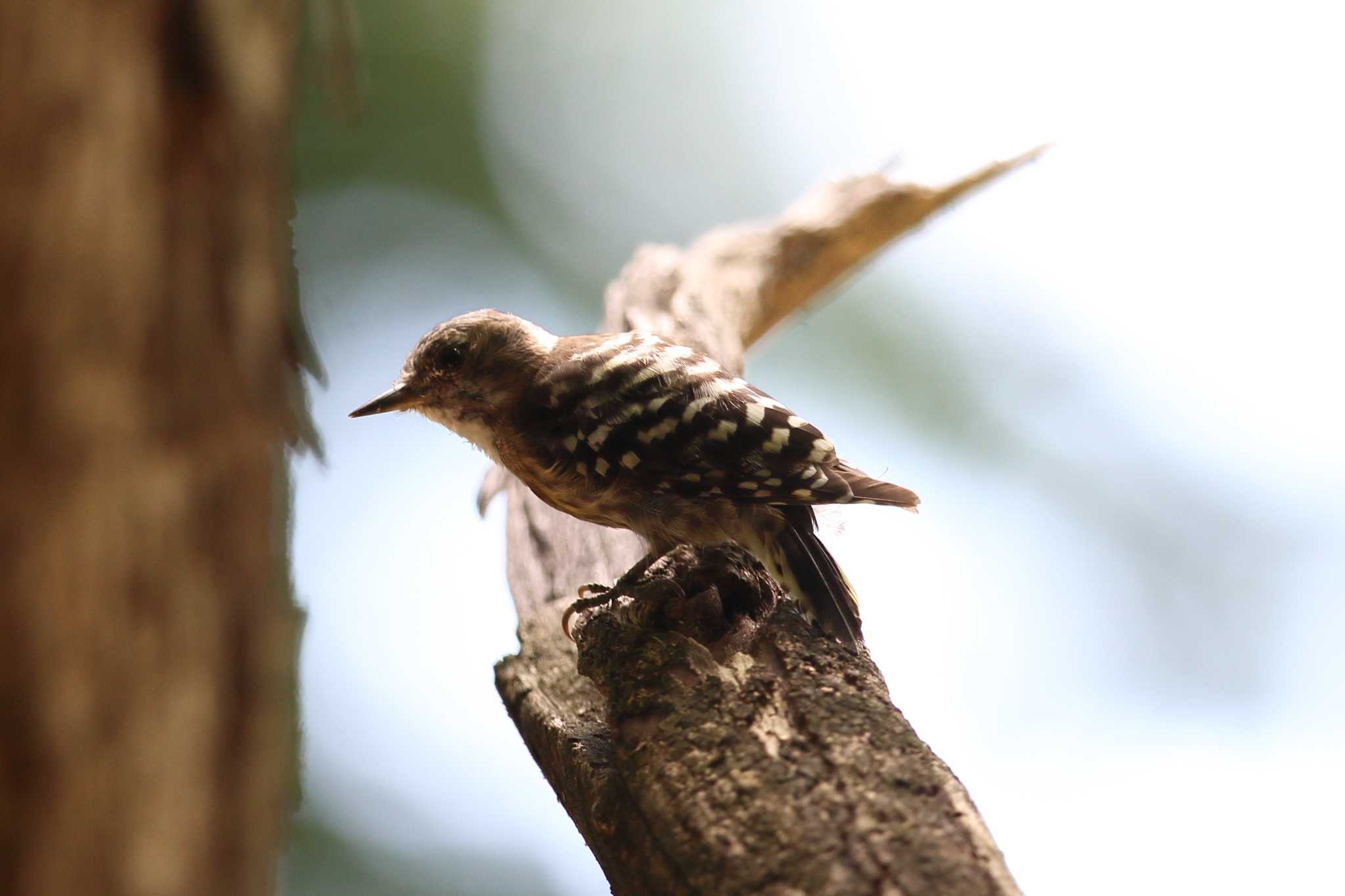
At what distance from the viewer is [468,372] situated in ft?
11.4

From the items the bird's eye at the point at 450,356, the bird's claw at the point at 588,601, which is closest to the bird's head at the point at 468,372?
the bird's eye at the point at 450,356

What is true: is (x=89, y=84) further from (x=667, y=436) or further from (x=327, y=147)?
(x=327, y=147)

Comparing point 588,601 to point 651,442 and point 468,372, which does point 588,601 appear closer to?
point 651,442

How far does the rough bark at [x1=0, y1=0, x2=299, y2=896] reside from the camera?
0.94 m

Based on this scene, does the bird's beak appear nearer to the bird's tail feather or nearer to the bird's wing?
the bird's wing

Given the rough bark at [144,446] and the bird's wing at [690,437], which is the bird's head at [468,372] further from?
the rough bark at [144,446]

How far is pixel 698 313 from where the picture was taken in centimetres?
450

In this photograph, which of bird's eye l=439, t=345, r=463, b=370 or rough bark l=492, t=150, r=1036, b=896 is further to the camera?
bird's eye l=439, t=345, r=463, b=370

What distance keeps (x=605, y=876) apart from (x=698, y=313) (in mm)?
2744

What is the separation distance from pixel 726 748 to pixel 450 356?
6.10ft

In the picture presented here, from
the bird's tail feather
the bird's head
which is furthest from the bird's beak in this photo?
the bird's tail feather

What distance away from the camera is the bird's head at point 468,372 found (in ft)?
11.3

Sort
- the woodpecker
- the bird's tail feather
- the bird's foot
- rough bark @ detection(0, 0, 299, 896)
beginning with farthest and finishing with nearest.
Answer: the woodpecker
the bird's foot
the bird's tail feather
rough bark @ detection(0, 0, 299, 896)

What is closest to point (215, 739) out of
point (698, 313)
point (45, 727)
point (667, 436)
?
point (45, 727)
